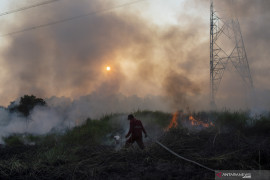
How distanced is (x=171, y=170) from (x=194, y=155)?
1887 millimetres

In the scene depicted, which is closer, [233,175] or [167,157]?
[233,175]

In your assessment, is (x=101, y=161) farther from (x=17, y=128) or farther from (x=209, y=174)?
(x=17, y=128)

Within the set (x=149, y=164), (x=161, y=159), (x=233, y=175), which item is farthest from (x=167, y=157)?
(x=233, y=175)

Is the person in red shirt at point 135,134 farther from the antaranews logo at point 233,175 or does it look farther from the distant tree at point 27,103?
the distant tree at point 27,103

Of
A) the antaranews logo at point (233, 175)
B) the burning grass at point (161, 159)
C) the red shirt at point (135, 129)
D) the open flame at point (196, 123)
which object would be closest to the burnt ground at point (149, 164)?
the burning grass at point (161, 159)

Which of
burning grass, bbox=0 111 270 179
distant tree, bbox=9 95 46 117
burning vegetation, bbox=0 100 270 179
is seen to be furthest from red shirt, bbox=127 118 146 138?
distant tree, bbox=9 95 46 117

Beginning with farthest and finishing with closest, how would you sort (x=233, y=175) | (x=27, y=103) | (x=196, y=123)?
(x=27, y=103)
(x=196, y=123)
(x=233, y=175)

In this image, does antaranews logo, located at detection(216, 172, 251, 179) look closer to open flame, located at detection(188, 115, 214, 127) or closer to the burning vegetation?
the burning vegetation

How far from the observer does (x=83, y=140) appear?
18000mm

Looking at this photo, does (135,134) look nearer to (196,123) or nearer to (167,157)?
(167,157)

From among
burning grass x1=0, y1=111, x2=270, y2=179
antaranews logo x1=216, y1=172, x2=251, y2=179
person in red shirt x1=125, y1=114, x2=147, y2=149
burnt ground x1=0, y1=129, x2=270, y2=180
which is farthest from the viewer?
person in red shirt x1=125, y1=114, x2=147, y2=149

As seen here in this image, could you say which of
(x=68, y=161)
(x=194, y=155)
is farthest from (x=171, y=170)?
(x=68, y=161)

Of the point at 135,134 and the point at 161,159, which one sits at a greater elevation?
the point at 135,134

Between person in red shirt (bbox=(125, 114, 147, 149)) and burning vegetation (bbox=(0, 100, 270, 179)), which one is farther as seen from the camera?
person in red shirt (bbox=(125, 114, 147, 149))
